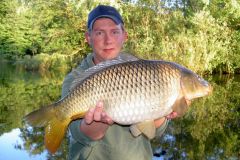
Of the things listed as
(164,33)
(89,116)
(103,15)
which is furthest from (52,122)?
(164,33)

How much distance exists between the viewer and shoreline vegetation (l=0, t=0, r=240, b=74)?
13.3 meters

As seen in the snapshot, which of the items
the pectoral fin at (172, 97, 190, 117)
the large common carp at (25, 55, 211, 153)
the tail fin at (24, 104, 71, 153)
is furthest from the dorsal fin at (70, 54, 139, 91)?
the pectoral fin at (172, 97, 190, 117)

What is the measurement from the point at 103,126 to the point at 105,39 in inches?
17.5

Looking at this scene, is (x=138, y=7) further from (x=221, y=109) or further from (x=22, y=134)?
(x=22, y=134)

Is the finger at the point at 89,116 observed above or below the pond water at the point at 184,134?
above

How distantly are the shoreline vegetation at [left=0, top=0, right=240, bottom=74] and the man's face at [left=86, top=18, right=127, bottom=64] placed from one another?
9.44 m

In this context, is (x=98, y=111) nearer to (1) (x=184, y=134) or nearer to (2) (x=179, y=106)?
(2) (x=179, y=106)

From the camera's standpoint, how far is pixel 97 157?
1.89m

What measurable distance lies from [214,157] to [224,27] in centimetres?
1039

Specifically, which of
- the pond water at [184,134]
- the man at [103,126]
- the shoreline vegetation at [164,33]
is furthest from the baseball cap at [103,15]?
the shoreline vegetation at [164,33]

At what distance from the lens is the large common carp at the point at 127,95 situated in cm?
168

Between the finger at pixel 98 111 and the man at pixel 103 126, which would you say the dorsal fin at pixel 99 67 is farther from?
the finger at pixel 98 111

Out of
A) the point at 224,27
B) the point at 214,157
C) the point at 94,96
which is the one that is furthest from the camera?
the point at 224,27

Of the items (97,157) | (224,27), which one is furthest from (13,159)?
(224,27)
